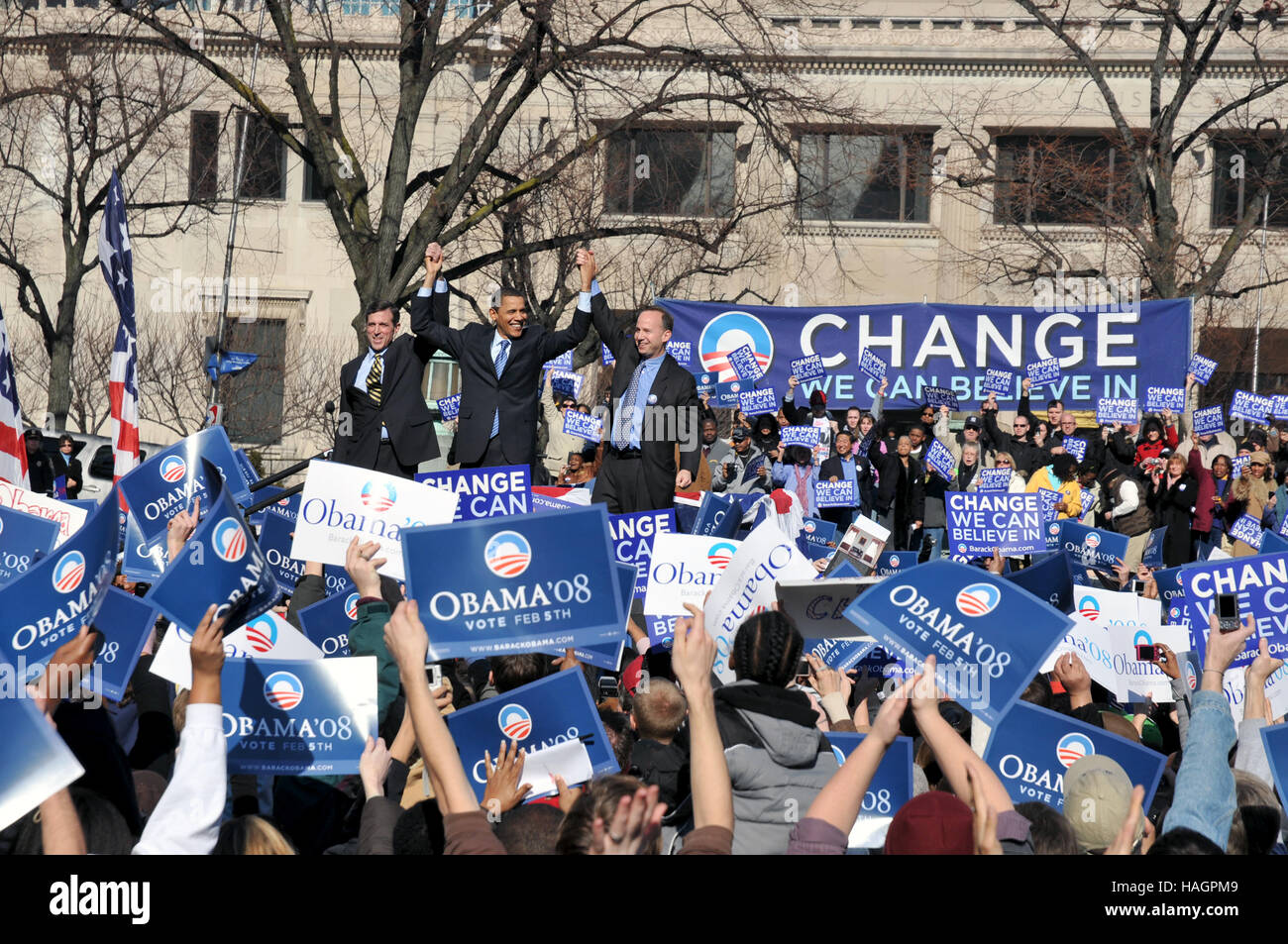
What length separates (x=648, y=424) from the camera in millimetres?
10023

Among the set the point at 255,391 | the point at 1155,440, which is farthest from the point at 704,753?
the point at 255,391

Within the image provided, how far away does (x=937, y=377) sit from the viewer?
18594mm

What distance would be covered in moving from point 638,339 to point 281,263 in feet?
95.0

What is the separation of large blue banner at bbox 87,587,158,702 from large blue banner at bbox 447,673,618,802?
1.13 m

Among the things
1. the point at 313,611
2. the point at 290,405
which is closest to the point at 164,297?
the point at 290,405

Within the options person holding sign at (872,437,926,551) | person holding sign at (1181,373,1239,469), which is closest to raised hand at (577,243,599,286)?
person holding sign at (872,437,926,551)

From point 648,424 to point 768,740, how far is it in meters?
5.83

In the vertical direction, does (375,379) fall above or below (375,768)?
above

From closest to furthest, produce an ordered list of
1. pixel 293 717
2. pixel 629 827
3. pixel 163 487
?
1. pixel 629 827
2. pixel 293 717
3. pixel 163 487

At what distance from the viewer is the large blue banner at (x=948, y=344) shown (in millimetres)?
18203

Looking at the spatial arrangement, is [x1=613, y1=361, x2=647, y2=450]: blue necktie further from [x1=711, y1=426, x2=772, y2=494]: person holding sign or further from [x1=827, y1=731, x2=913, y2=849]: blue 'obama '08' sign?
[x1=711, y1=426, x2=772, y2=494]: person holding sign

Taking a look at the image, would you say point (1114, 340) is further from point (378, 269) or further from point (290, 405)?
point (290, 405)

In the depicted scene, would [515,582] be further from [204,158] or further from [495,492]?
[204,158]
